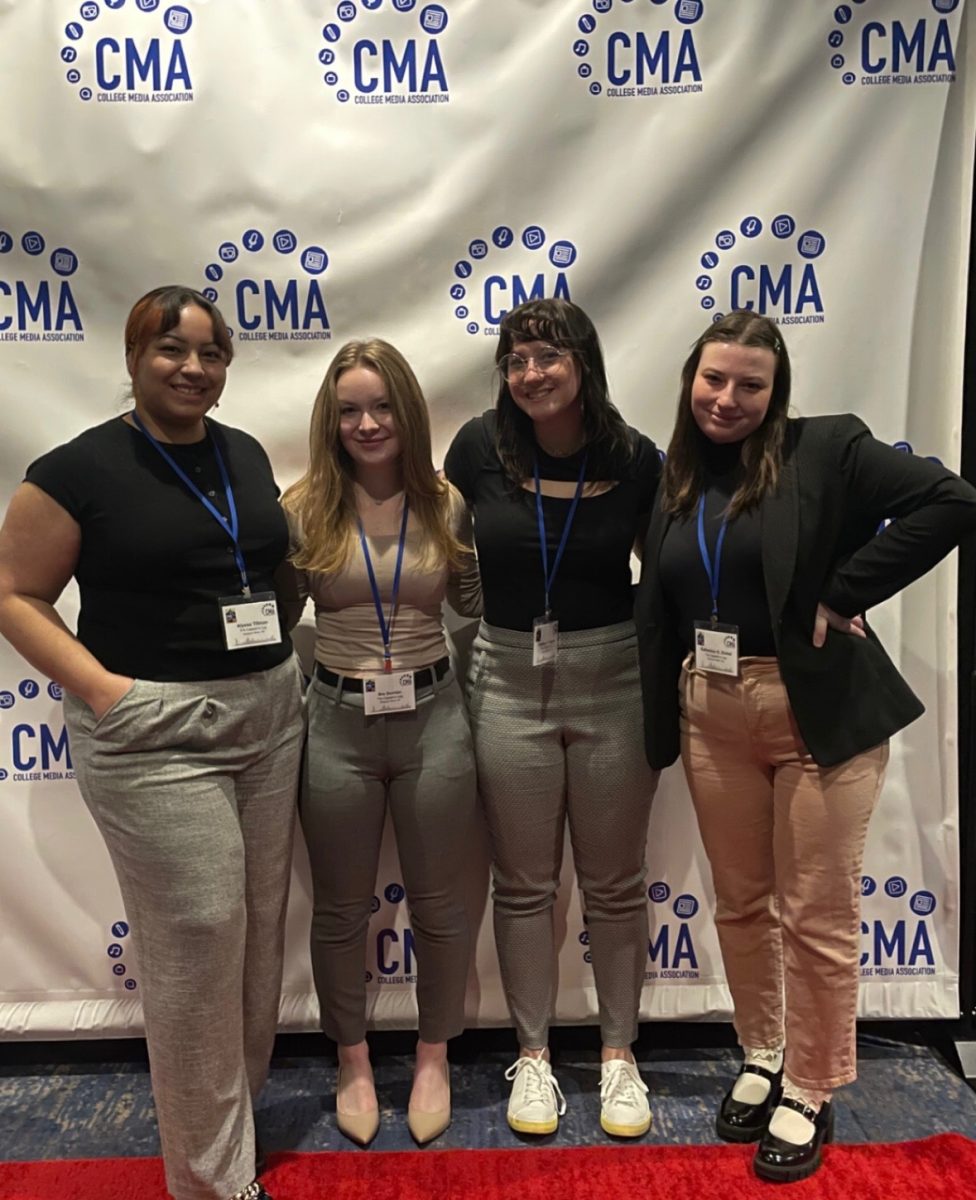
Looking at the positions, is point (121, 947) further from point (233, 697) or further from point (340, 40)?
point (340, 40)

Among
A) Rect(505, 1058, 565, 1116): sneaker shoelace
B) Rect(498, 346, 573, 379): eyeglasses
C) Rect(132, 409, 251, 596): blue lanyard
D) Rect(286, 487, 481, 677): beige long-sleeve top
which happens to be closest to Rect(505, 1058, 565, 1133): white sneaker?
Rect(505, 1058, 565, 1116): sneaker shoelace

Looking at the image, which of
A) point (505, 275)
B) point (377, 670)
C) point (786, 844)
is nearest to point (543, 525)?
point (377, 670)

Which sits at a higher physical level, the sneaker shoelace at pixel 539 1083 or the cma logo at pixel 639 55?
the cma logo at pixel 639 55

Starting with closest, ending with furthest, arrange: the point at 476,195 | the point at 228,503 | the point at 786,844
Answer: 1. the point at 228,503
2. the point at 786,844
3. the point at 476,195

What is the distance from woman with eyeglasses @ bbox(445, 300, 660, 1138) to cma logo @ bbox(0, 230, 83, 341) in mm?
1041

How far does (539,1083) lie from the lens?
6.47 feet

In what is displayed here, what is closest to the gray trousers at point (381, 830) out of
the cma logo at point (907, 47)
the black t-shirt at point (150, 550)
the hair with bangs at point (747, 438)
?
the black t-shirt at point (150, 550)

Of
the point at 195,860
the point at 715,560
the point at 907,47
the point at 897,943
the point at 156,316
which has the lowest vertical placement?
the point at 897,943

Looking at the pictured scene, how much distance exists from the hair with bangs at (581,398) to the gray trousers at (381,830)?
1.73ft

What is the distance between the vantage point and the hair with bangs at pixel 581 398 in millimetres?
1720

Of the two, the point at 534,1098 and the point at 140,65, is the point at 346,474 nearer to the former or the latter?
the point at 140,65

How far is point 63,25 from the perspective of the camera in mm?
2010

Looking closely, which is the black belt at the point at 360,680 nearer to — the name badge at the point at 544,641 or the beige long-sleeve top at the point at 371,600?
the beige long-sleeve top at the point at 371,600

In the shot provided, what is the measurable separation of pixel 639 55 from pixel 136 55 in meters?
1.20
